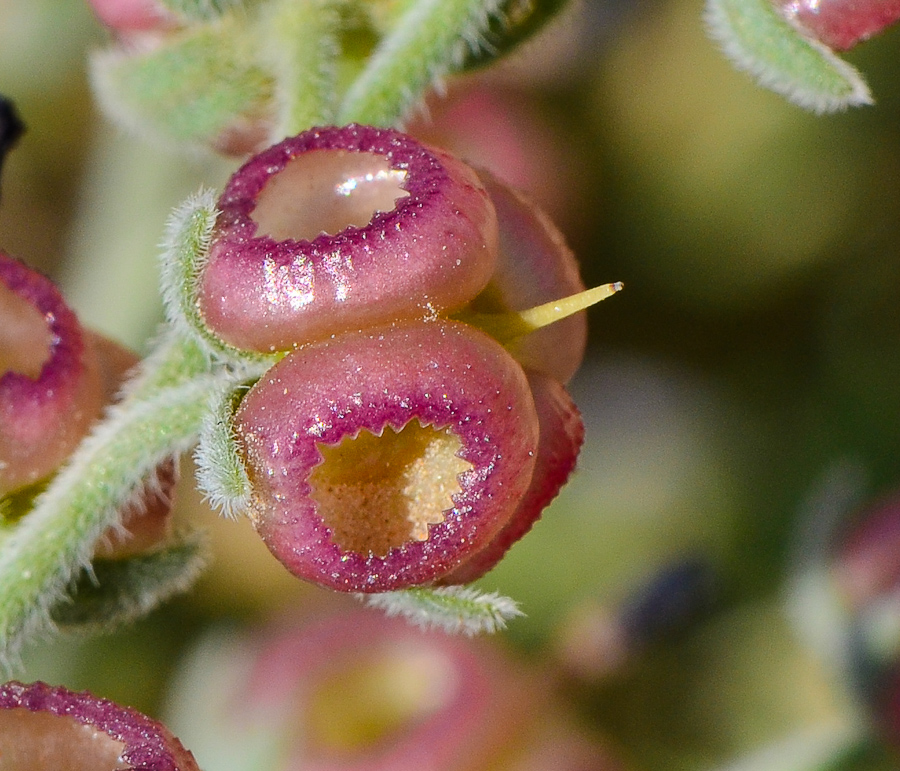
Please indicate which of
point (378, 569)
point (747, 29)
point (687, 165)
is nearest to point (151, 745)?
point (378, 569)

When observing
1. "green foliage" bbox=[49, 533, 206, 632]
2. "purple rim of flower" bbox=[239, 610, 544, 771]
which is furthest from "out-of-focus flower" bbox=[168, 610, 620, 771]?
"green foliage" bbox=[49, 533, 206, 632]

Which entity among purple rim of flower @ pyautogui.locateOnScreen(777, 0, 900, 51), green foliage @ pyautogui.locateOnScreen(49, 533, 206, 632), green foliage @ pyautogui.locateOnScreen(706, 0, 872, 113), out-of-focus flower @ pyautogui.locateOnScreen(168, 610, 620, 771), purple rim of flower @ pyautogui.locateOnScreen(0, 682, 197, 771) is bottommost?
out-of-focus flower @ pyautogui.locateOnScreen(168, 610, 620, 771)

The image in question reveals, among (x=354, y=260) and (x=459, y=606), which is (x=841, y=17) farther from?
(x=459, y=606)

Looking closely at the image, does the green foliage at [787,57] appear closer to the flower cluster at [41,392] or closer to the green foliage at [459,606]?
the green foliage at [459,606]

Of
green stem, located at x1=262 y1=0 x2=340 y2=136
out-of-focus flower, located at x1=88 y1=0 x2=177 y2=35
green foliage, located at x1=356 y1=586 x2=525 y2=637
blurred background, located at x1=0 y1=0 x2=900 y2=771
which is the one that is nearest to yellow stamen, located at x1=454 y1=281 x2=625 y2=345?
green foliage, located at x1=356 y1=586 x2=525 y2=637

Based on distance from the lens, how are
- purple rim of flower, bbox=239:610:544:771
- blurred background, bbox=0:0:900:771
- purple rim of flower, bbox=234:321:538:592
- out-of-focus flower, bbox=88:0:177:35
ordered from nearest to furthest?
purple rim of flower, bbox=234:321:538:592 → out-of-focus flower, bbox=88:0:177:35 → purple rim of flower, bbox=239:610:544:771 → blurred background, bbox=0:0:900:771

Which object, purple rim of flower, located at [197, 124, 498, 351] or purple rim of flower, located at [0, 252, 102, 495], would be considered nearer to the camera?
purple rim of flower, located at [197, 124, 498, 351]

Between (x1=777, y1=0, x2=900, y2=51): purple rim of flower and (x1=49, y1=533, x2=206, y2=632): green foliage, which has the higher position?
(x1=777, y1=0, x2=900, y2=51): purple rim of flower

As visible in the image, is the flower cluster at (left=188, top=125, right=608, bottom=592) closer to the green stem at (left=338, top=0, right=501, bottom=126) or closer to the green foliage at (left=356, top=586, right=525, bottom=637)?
the green foliage at (left=356, top=586, right=525, bottom=637)

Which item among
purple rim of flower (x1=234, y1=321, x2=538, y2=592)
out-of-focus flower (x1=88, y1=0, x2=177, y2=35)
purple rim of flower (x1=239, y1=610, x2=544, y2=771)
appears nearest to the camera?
purple rim of flower (x1=234, y1=321, x2=538, y2=592)
